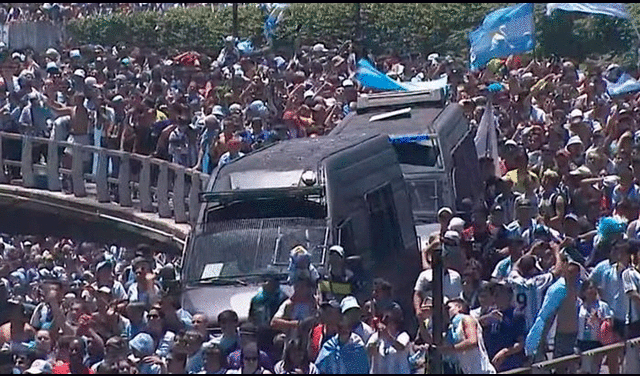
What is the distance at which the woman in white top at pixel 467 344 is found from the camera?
13.7m

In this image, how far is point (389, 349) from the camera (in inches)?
544

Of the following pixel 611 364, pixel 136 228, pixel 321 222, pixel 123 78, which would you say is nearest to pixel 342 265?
pixel 321 222

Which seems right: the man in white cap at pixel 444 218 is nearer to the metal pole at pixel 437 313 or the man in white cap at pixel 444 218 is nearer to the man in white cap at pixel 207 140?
the metal pole at pixel 437 313

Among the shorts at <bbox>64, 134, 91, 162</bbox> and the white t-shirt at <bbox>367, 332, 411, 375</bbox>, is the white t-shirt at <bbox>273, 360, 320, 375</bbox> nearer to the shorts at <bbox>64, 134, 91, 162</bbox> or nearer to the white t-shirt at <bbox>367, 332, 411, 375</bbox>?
the white t-shirt at <bbox>367, 332, 411, 375</bbox>

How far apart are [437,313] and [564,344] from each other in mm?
2830

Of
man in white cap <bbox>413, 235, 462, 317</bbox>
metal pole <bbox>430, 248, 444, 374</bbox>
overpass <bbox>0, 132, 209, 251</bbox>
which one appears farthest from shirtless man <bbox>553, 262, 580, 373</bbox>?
overpass <bbox>0, 132, 209, 251</bbox>

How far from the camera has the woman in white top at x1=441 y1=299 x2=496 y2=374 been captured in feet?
45.1

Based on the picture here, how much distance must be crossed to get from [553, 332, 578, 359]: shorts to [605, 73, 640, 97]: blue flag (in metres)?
10.8

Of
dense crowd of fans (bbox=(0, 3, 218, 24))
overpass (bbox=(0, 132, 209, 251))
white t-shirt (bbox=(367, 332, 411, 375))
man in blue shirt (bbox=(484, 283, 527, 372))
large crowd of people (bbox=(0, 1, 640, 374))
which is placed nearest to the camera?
white t-shirt (bbox=(367, 332, 411, 375))

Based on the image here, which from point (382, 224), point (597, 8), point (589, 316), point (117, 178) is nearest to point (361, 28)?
point (597, 8)

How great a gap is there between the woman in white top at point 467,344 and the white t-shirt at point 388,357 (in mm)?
332

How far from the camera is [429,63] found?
32.8 meters

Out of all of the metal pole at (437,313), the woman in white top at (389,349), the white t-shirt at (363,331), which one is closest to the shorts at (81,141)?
the white t-shirt at (363,331)

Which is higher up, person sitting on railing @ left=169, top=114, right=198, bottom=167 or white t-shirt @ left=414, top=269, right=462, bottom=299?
person sitting on railing @ left=169, top=114, right=198, bottom=167
